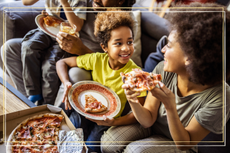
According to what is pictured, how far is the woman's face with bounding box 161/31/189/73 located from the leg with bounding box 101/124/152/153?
41 centimetres

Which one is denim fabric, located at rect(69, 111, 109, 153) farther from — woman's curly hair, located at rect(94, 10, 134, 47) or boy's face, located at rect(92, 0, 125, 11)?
boy's face, located at rect(92, 0, 125, 11)

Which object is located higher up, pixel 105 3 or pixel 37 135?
pixel 105 3

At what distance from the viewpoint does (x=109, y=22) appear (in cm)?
77

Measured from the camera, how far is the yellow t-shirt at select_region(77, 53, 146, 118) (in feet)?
2.74

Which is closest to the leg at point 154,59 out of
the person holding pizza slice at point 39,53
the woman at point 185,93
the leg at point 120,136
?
the woman at point 185,93

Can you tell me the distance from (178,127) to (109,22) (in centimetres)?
63

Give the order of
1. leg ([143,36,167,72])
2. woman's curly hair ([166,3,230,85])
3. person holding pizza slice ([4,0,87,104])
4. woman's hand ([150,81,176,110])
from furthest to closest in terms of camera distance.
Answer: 1. leg ([143,36,167,72])
2. person holding pizza slice ([4,0,87,104])
3. woman's hand ([150,81,176,110])
4. woman's curly hair ([166,3,230,85])

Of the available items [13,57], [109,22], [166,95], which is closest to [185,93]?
[166,95]

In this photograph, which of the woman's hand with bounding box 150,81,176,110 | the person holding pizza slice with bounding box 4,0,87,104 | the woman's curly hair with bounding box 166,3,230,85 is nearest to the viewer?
the woman's curly hair with bounding box 166,3,230,85

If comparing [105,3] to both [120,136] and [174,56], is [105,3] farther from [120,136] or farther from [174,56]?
[120,136]

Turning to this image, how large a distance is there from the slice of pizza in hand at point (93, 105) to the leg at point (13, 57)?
0.43m

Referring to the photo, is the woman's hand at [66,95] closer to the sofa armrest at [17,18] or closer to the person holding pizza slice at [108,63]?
the person holding pizza slice at [108,63]

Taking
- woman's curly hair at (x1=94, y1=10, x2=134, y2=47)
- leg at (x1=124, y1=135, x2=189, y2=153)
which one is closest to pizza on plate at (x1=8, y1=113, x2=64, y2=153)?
leg at (x1=124, y1=135, x2=189, y2=153)

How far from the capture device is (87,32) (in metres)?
0.86
